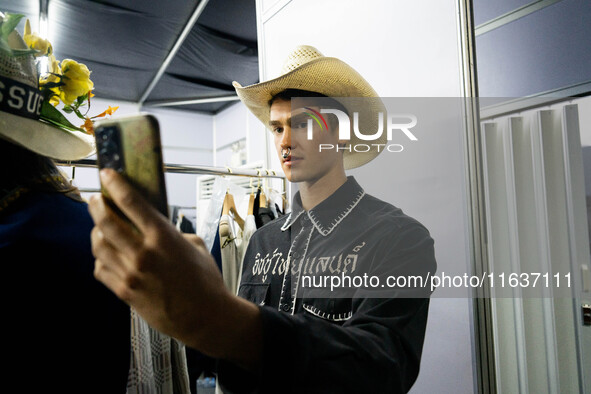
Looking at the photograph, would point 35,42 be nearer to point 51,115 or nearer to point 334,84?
point 51,115

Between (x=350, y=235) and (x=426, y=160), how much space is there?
0.81 feet

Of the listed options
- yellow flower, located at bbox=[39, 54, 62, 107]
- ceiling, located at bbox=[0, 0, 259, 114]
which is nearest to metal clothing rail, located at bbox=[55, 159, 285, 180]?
yellow flower, located at bbox=[39, 54, 62, 107]

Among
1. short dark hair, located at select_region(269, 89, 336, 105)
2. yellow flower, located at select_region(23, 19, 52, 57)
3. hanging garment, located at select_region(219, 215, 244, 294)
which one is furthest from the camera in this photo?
hanging garment, located at select_region(219, 215, 244, 294)

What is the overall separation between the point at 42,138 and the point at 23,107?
0.06 m

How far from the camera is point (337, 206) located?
83cm

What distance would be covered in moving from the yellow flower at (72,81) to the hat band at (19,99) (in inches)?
5.2

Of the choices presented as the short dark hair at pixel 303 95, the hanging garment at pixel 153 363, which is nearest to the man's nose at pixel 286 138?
the short dark hair at pixel 303 95

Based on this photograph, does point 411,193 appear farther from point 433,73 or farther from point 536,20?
point 536,20

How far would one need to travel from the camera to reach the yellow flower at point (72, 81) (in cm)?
76

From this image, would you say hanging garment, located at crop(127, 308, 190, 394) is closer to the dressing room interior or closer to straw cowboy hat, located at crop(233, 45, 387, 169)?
the dressing room interior

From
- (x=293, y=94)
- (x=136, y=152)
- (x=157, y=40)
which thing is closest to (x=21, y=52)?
(x=136, y=152)

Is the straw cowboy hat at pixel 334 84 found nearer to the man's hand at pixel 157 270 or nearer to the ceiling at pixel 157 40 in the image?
the man's hand at pixel 157 270

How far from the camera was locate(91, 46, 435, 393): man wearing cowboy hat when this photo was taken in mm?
305

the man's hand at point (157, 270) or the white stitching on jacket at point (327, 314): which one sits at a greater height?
the man's hand at point (157, 270)
